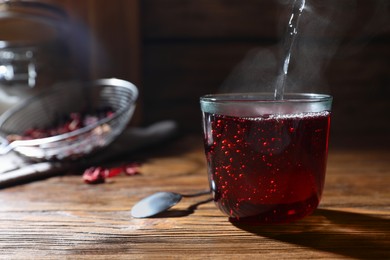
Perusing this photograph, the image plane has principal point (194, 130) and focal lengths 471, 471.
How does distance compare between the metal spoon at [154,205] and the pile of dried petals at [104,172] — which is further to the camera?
the pile of dried petals at [104,172]

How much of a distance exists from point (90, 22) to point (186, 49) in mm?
356

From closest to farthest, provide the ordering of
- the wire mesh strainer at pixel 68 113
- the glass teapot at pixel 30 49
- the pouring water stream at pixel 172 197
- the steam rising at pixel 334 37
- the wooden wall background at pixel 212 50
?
the pouring water stream at pixel 172 197, the wire mesh strainer at pixel 68 113, the glass teapot at pixel 30 49, the steam rising at pixel 334 37, the wooden wall background at pixel 212 50

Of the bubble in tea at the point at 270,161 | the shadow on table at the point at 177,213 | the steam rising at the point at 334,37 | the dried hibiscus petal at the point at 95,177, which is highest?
the steam rising at the point at 334,37

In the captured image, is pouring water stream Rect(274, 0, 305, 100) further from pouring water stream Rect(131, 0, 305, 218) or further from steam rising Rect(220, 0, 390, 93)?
steam rising Rect(220, 0, 390, 93)

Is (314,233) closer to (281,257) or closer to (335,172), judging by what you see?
(281,257)

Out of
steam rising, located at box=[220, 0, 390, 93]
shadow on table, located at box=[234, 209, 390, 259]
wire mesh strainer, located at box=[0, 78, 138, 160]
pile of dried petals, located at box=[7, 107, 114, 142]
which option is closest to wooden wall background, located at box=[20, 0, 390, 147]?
steam rising, located at box=[220, 0, 390, 93]

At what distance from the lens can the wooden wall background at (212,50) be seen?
5.41 feet

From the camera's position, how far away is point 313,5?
844 mm

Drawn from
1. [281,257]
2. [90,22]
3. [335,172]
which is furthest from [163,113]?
[281,257]

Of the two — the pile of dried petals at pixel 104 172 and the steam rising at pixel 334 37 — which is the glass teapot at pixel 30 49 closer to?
the pile of dried petals at pixel 104 172

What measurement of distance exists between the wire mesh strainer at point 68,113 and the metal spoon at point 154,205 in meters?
0.35

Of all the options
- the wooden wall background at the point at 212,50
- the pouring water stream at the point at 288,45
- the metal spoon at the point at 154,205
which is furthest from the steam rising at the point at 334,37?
the metal spoon at the point at 154,205

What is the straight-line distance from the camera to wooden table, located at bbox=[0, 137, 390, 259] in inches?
21.9

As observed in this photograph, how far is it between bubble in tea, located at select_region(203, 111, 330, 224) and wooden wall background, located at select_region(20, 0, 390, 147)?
102 cm
